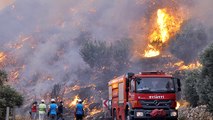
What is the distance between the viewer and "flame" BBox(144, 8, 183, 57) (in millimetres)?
62938

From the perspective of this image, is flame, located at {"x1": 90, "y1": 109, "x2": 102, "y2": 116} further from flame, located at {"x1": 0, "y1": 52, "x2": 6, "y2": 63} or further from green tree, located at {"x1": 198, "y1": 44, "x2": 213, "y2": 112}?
flame, located at {"x1": 0, "y1": 52, "x2": 6, "y2": 63}

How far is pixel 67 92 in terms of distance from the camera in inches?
2076

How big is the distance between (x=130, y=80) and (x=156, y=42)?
45260mm

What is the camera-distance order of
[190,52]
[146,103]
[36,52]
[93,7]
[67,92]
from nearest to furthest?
[146,103], [67,92], [190,52], [36,52], [93,7]

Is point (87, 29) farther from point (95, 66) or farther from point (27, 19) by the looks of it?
point (27, 19)

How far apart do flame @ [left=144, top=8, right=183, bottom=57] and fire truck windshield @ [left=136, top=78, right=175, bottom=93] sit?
42.4m

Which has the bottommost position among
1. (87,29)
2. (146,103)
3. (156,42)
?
(146,103)

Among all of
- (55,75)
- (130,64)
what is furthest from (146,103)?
(55,75)

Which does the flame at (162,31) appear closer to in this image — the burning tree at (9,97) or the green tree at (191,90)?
the green tree at (191,90)

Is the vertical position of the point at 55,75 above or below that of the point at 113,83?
above

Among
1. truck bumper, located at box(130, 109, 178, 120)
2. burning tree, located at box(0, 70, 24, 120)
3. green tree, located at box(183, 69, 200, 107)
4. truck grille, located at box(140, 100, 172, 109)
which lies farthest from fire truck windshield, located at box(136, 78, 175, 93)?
burning tree, located at box(0, 70, 24, 120)

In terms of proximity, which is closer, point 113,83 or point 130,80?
point 130,80

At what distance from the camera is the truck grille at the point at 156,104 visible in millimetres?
18656

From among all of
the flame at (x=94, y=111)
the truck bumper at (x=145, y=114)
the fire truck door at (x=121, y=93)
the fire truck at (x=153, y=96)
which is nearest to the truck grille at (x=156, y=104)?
the fire truck at (x=153, y=96)
